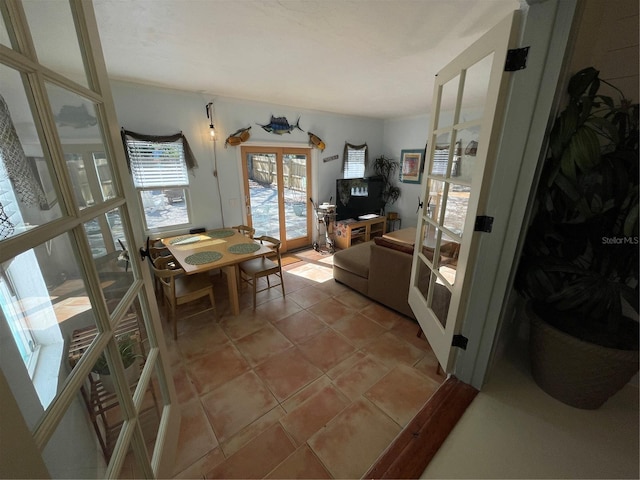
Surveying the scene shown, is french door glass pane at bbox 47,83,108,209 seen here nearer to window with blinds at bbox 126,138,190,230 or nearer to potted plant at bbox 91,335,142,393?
potted plant at bbox 91,335,142,393

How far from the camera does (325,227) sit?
4.79m

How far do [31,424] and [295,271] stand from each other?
343 cm

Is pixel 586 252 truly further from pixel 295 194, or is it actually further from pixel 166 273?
pixel 295 194

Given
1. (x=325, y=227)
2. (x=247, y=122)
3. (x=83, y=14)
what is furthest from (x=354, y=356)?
(x=247, y=122)

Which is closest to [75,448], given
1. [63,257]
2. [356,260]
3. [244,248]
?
[63,257]

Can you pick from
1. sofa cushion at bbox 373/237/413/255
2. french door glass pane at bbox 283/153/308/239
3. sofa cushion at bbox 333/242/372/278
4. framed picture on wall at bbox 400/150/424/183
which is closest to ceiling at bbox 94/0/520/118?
french door glass pane at bbox 283/153/308/239

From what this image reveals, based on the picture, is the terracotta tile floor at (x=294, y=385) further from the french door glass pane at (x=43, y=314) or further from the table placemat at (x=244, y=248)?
the french door glass pane at (x=43, y=314)

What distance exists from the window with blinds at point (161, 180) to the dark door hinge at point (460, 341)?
137 inches

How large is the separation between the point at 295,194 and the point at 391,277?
2.59 metres

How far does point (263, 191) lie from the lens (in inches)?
164

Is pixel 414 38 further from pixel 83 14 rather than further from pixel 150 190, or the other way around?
pixel 150 190

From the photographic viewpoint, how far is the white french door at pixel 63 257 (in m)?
0.52

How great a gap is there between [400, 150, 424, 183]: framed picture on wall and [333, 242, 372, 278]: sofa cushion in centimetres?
246

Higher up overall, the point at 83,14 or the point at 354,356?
the point at 83,14
